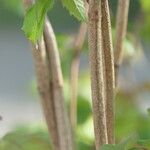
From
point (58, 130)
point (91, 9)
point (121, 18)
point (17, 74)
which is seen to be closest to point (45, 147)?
point (58, 130)

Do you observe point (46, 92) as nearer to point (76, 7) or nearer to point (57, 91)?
point (57, 91)

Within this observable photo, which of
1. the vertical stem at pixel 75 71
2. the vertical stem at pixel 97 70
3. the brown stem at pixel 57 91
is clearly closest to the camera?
the vertical stem at pixel 97 70

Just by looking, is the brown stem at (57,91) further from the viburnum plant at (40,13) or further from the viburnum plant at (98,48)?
the viburnum plant at (40,13)

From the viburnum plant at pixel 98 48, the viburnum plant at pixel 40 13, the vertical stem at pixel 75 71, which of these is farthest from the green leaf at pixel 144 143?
the vertical stem at pixel 75 71

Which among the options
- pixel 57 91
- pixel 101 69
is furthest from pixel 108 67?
pixel 57 91

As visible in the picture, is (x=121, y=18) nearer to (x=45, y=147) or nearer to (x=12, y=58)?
(x=45, y=147)

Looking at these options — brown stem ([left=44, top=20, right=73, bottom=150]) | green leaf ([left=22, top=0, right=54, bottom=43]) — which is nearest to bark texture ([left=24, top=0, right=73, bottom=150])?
brown stem ([left=44, top=20, right=73, bottom=150])
